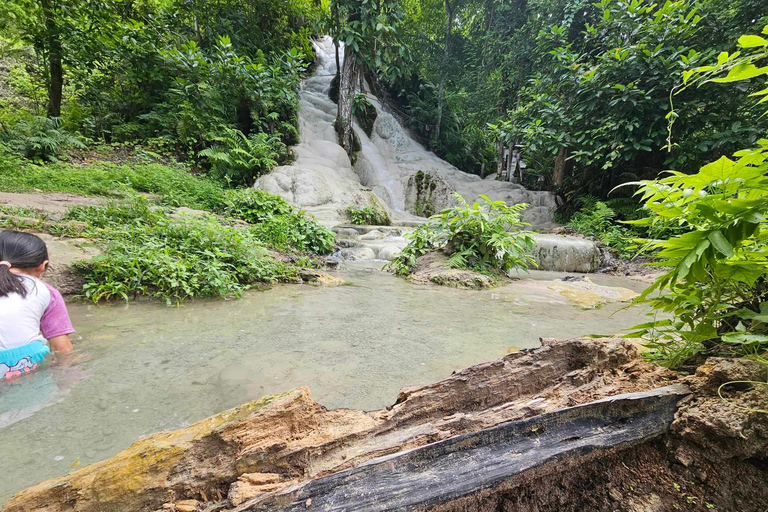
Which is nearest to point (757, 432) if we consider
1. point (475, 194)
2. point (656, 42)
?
point (656, 42)

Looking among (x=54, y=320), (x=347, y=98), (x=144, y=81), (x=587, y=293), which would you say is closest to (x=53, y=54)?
(x=144, y=81)

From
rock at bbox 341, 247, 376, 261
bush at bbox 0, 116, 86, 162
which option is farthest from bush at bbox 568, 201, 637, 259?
bush at bbox 0, 116, 86, 162

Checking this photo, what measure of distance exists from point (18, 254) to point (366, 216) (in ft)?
27.5

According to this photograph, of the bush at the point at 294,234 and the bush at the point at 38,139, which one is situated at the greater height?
the bush at the point at 38,139

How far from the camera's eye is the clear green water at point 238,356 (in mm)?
1536

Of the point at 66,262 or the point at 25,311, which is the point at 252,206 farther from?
the point at 25,311

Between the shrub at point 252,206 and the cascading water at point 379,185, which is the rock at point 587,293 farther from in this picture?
the shrub at point 252,206

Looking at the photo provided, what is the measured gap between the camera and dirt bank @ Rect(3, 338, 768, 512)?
2.67ft

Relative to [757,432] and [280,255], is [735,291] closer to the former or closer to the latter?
[757,432]

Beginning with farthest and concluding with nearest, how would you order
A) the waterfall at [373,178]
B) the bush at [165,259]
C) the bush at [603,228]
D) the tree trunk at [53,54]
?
the waterfall at [373,178], the tree trunk at [53,54], the bush at [603,228], the bush at [165,259]

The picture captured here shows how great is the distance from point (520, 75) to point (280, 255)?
568 inches

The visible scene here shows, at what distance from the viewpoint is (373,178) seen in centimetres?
1410

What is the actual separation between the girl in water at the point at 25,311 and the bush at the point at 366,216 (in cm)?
797

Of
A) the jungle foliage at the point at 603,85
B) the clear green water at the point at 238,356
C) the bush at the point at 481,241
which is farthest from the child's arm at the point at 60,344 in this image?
the jungle foliage at the point at 603,85
